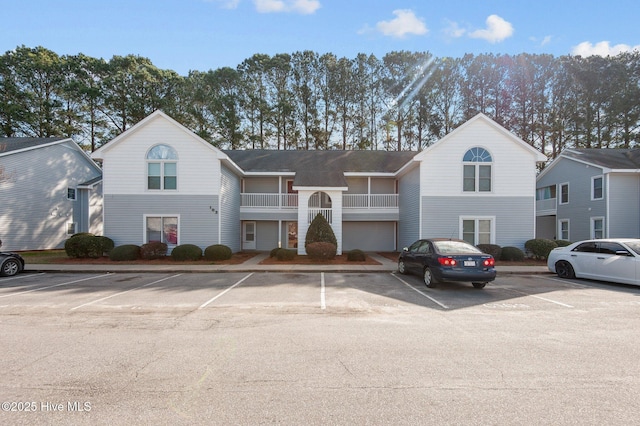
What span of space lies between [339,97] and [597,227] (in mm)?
26409

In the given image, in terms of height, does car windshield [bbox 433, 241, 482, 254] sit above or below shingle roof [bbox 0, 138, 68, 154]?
below

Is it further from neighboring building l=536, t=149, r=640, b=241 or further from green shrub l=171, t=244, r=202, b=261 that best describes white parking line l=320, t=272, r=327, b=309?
neighboring building l=536, t=149, r=640, b=241

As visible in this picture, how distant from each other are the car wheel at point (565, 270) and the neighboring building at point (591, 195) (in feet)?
37.0

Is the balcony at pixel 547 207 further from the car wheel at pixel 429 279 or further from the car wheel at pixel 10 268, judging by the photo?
the car wheel at pixel 10 268

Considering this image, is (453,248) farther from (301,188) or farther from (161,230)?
(161,230)

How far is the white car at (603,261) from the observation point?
34.8ft

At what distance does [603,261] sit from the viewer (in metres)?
11.2

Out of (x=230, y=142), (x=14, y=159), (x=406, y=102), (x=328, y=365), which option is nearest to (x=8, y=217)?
(x=14, y=159)

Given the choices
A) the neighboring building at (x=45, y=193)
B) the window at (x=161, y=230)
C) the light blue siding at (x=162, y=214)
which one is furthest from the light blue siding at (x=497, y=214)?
the neighboring building at (x=45, y=193)

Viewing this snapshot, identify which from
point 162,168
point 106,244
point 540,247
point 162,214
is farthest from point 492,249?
point 106,244

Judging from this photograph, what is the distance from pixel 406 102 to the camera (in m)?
37.3

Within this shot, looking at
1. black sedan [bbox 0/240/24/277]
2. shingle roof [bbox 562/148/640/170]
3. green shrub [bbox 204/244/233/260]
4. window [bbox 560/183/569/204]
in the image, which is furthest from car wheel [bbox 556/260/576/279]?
black sedan [bbox 0/240/24/277]

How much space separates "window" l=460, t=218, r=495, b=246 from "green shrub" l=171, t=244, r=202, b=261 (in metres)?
14.4

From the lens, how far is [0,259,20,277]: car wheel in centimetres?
1278
